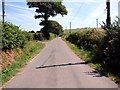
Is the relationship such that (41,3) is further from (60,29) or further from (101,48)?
→ (60,29)

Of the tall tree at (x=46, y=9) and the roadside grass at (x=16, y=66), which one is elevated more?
the tall tree at (x=46, y=9)

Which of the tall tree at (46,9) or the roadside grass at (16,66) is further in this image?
the tall tree at (46,9)

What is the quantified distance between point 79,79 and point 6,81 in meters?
3.56

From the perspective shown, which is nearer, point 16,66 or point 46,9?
point 16,66

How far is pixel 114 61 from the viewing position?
7.22 m

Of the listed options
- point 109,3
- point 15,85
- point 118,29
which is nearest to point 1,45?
point 15,85

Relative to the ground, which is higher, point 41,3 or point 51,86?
point 41,3

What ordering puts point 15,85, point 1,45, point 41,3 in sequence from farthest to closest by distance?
1. point 41,3
2. point 1,45
3. point 15,85

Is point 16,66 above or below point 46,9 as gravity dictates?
below

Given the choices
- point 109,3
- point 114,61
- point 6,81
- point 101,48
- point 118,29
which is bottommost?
point 6,81

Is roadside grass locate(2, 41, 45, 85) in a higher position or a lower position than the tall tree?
lower

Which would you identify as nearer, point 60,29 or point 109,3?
point 109,3

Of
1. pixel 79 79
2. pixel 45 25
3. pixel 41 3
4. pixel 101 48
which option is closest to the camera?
pixel 79 79

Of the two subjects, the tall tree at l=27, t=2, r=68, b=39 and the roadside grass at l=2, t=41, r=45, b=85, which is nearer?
the roadside grass at l=2, t=41, r=45, b=85
